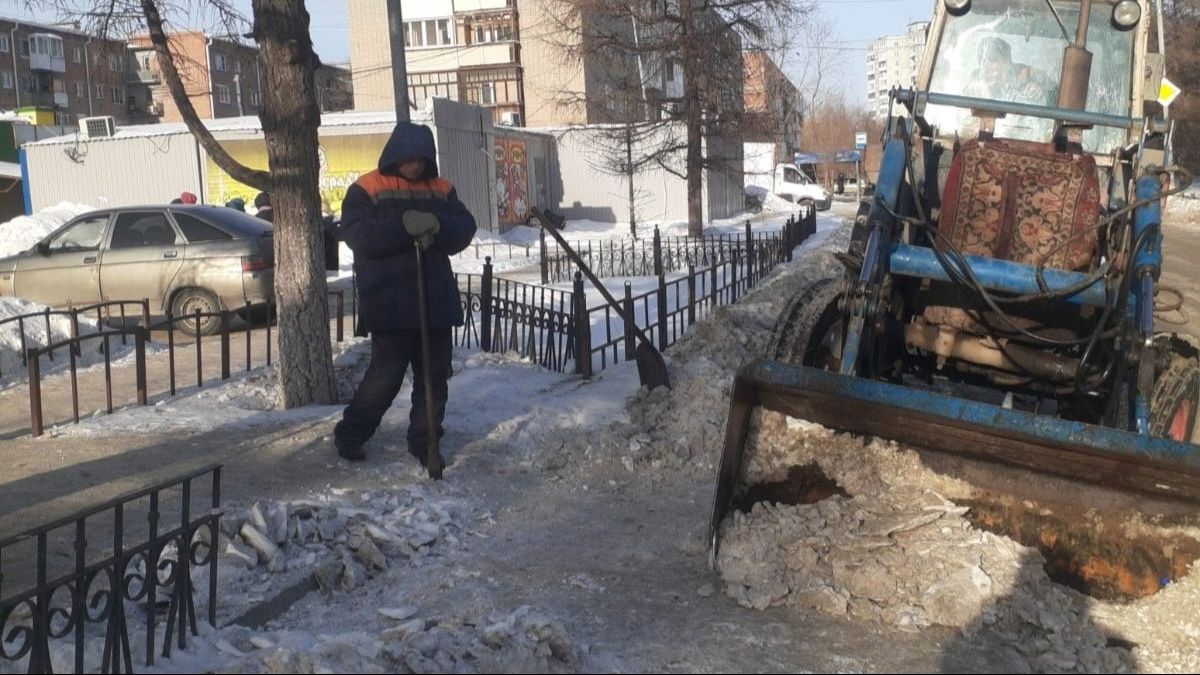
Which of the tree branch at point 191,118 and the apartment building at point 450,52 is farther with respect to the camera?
the apartment building at point 450,52

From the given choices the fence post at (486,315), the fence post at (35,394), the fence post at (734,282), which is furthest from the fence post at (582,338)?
the fence post at (734,282)

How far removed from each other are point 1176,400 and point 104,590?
4.99m

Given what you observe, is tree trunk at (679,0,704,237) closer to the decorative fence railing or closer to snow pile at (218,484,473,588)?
the decorative fence railing

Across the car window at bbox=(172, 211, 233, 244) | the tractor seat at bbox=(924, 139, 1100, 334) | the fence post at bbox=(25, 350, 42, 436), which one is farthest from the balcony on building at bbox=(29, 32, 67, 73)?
the tractor seat at bbox=(924, 139, 1100, 334)

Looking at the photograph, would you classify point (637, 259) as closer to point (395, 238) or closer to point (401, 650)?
point (395, 238)

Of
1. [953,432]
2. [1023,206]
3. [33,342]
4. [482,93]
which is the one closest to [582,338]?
[1023,206]

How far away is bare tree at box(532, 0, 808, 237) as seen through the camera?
26.3 meters

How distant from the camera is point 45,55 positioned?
70.6m

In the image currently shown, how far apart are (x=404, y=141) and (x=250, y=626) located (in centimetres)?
283

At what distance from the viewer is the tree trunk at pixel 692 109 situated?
1033 inches

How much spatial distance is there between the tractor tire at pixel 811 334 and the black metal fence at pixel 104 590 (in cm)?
309

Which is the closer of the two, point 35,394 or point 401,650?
point 401,650

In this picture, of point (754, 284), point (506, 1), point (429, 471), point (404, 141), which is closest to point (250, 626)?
point (429, 471)

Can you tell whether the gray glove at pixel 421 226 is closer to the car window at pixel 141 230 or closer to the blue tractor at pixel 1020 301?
the blue tractor at pixel 1020 301
